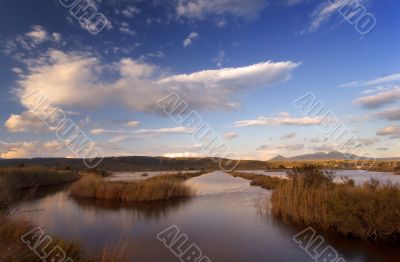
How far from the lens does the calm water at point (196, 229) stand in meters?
10.2

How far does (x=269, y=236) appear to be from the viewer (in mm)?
12414

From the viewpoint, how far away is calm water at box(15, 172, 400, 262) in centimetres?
1024

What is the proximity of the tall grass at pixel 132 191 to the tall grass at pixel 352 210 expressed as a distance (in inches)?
365

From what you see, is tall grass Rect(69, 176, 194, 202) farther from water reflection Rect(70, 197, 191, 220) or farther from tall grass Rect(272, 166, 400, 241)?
tall grass Rect(272, 166, 400, 241)

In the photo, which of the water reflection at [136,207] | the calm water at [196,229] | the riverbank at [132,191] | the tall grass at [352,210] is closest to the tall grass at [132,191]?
the riverbank at [132,191]

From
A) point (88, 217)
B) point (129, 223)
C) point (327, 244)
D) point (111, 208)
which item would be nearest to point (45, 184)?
point (111, 208)

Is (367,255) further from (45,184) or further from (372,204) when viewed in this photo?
(45,184)

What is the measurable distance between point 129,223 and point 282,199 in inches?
249

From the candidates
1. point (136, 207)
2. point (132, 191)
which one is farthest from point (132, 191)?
point (136, 207)

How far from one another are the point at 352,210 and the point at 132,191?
13.6 meters

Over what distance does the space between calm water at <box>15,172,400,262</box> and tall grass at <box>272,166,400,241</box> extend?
0.57 meters

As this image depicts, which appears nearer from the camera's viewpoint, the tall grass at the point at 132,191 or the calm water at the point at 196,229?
the calm water at the point at 196,229

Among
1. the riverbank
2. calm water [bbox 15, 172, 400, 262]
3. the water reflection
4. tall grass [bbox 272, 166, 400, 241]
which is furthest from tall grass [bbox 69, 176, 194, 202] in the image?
tall grass [bbox 272, 166, 400, 241]

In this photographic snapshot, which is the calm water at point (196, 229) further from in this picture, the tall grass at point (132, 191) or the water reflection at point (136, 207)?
the tall grass at point (132, 191)
